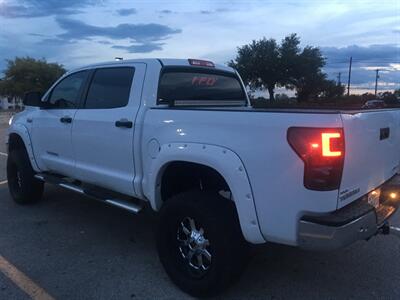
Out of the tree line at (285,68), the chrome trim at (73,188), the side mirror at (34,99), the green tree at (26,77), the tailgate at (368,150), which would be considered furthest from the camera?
the green tree at (26,77)

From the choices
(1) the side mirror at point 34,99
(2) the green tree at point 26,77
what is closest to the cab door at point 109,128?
(1) the side mirror at point 34,99

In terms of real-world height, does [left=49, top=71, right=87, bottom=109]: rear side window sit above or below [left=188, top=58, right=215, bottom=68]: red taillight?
below

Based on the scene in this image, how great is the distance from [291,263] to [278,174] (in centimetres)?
161

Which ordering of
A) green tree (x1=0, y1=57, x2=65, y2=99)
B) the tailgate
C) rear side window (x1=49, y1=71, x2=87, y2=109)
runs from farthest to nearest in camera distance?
1. green tree (x1=0, y1=57, x2=65, y2=99)
2. rear side window (x1=49, y1=71, x2=87, y2=109)
3. the tailgate

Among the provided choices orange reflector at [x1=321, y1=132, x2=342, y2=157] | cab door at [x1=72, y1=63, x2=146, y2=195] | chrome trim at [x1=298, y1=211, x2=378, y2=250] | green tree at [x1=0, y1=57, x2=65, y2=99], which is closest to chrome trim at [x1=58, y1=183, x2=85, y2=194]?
cab door at [x1=72, y1=63, x2=146, y2=195]

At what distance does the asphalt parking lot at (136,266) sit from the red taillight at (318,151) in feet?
→ 3.96

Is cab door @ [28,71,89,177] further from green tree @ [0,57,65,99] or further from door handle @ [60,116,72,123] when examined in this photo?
green tree @ [0,57,65,99]

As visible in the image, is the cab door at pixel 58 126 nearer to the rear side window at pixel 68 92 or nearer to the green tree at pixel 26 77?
the rear side window at pixel 68 92

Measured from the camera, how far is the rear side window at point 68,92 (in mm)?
5005

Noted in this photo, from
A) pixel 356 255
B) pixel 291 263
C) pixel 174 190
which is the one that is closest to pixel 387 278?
pixel 356 255

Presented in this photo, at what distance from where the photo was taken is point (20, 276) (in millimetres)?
3830

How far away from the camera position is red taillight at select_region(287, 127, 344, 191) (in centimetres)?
274

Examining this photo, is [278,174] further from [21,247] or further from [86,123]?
[21,247]

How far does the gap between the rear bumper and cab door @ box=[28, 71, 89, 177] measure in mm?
3012
